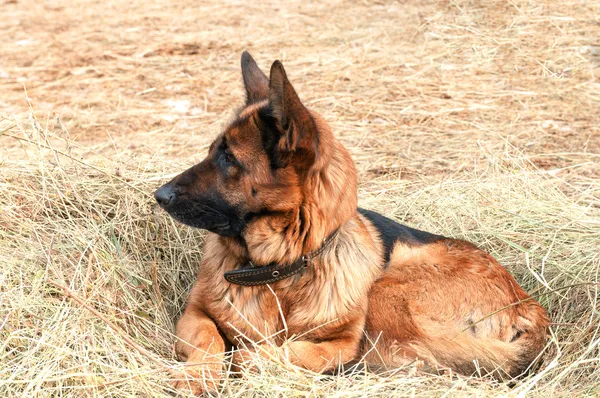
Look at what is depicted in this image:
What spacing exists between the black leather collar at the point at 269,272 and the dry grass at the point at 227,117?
544mm

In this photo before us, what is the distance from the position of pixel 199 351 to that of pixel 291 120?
54.9 inches

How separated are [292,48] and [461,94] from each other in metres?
2.80

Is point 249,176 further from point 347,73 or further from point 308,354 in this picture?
point 347,73

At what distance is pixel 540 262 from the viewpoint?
538cm

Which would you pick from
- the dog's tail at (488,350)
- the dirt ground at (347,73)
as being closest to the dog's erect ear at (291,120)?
the dog's tail at (488,350)

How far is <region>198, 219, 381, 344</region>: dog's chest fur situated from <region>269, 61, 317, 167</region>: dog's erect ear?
2.37 ft

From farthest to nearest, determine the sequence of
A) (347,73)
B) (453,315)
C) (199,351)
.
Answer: (347,73) → (453,315) → (199,351)

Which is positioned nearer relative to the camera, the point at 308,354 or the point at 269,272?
the point at 308,354

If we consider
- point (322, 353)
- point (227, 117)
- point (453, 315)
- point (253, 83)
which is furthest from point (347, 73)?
point (322, 353)

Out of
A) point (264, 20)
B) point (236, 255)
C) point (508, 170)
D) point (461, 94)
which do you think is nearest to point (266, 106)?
point (236, 255)

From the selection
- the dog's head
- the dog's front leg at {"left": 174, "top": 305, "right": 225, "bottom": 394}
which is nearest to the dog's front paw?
the dog's front leg at {"left": 174, "top": 305, "right": 225, "bottom": 394}

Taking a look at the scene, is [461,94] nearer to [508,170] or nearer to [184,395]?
[508,170]

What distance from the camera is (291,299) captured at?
4418mm

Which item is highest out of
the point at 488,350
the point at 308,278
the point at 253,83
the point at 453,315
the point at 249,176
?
the point at 253,83
